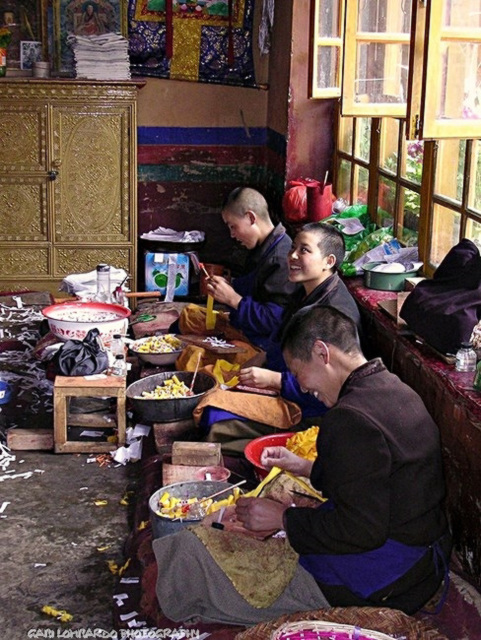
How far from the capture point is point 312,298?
18.1 feet

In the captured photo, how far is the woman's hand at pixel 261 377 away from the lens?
5316 mm

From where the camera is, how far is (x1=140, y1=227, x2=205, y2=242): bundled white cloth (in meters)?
9.56

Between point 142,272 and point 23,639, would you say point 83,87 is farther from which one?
point 23,639

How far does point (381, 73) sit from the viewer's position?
19.1ft

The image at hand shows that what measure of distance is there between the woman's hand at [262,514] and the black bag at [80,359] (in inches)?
95.3

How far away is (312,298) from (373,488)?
237 centimetres

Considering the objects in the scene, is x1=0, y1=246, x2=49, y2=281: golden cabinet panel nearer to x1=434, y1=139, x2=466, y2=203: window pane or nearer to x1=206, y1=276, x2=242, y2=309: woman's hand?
x1=206, y1=276, x2=242, y2=309: woman's hand

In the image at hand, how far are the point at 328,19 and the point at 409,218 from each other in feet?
5.42

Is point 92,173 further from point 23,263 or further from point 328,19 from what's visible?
point 328,19

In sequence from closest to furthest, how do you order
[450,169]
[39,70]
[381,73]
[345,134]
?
1. [450,169]
2. [381,73]
3. [345,134]
4. [39,70]

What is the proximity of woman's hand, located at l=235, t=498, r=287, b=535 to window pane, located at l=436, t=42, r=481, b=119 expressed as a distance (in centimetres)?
189

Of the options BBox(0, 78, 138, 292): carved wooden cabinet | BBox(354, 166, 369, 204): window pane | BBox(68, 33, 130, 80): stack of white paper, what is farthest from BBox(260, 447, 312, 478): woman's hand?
BBox(68, 33, 130, 80): stack of white paper

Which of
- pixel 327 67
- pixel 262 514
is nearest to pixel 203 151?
pixel 327 67

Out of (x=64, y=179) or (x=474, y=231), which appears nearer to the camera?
(x=474, y=231)
